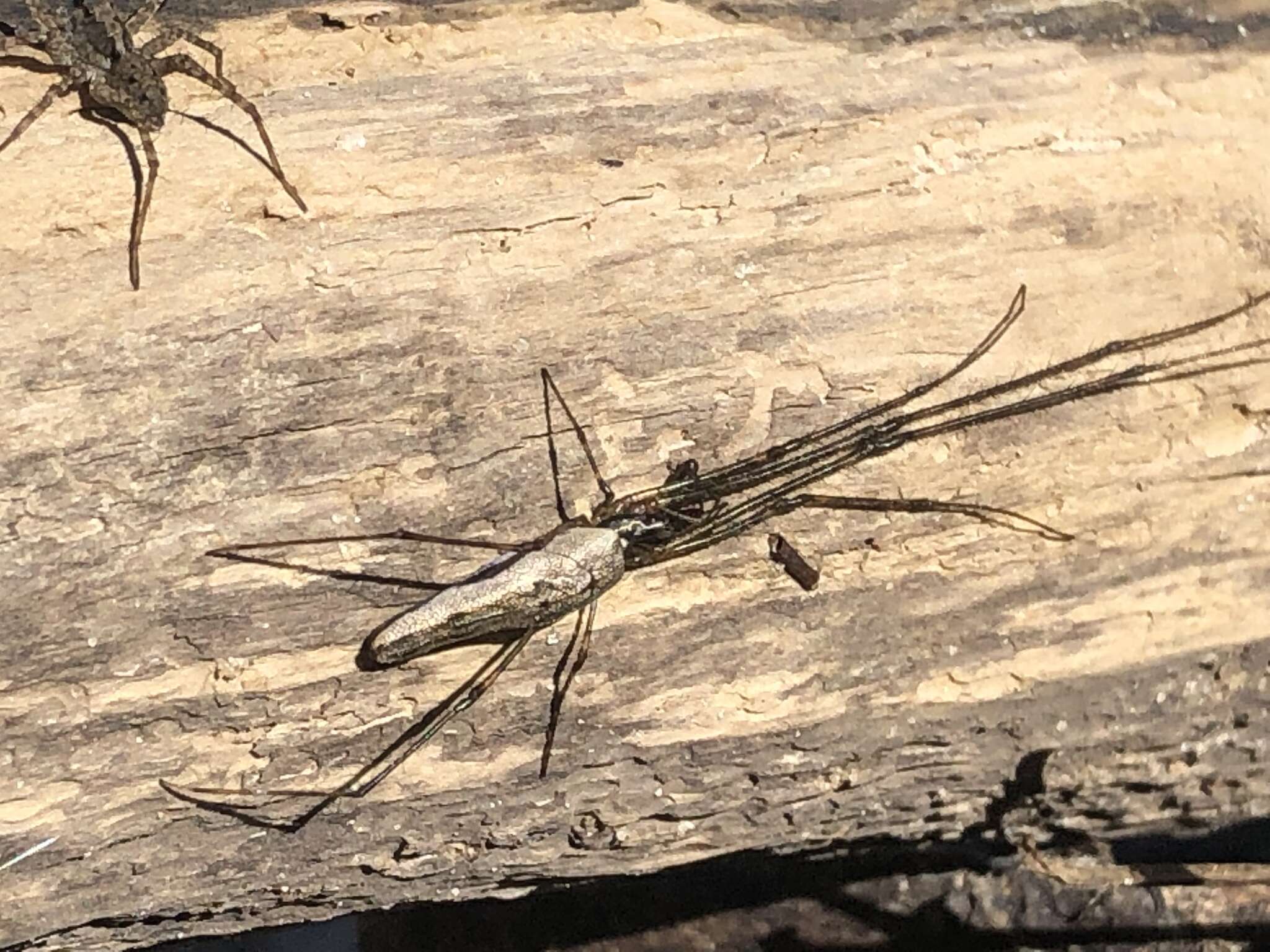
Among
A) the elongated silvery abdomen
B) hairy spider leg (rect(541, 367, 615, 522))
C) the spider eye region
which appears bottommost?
the elongated silvery abdomen

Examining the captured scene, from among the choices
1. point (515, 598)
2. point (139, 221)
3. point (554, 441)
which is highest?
point (139, 221)

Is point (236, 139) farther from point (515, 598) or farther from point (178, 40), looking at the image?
point (515, 598)

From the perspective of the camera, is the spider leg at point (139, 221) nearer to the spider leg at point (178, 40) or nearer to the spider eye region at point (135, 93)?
the spider eye region at point (135, 93)

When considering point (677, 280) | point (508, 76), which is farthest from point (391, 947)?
point (508, 76)

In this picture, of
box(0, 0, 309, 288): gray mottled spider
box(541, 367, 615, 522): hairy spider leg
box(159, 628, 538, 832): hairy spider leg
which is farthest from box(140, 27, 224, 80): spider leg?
box(159, 628, 538, 832): hairy spider leg

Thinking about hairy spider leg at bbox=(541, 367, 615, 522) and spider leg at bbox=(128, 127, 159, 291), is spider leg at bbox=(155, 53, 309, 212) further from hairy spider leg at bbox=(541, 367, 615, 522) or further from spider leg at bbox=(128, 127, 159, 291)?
hairy spider leg at bbox=(541, 367, 615, 522)

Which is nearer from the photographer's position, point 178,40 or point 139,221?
point 139,221

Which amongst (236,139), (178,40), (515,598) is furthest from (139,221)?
(515,598)

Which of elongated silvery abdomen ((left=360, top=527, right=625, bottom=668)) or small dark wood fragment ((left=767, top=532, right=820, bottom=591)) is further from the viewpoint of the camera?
small dark wood fragment ((left=767, top=532, right=820, bottom=591))
